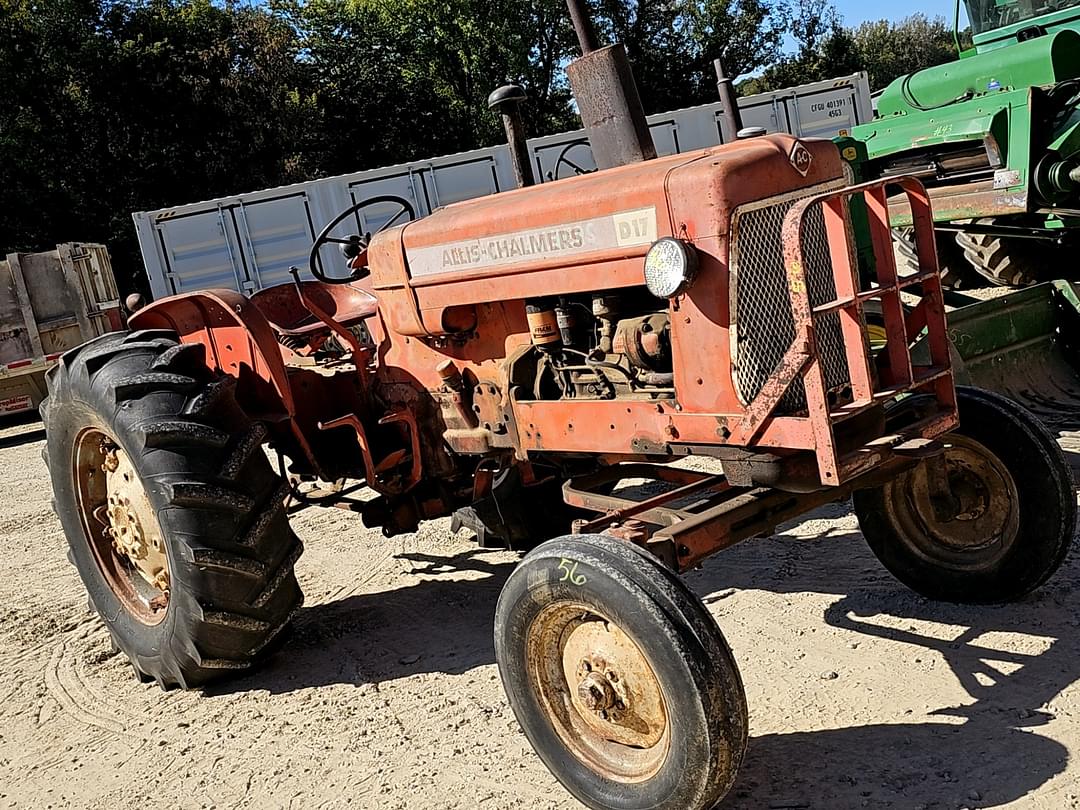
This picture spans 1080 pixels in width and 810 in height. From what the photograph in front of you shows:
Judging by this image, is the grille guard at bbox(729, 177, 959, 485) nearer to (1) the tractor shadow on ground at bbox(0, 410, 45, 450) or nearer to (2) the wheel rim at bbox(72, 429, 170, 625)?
(2) the wheel rim at bbox(72, 429, 170, 625)

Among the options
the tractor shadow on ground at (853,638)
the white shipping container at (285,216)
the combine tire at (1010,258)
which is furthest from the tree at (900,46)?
the tractor shadow on ground at (853,638)

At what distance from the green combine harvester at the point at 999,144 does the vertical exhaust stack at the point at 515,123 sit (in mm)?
4839

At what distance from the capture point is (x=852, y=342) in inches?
113

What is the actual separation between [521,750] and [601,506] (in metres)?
0.86

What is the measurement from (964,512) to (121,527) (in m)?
3.33

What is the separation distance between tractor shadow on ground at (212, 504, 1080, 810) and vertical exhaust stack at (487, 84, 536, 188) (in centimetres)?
183

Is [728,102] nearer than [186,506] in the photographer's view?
No

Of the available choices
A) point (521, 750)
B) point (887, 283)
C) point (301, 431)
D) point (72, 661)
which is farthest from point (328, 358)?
point (887, 283)

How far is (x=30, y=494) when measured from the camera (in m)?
8.41

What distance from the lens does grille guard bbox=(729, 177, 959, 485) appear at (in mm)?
2809

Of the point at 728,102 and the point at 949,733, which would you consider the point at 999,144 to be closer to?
the point at 728,102

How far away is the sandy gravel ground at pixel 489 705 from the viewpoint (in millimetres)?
2924

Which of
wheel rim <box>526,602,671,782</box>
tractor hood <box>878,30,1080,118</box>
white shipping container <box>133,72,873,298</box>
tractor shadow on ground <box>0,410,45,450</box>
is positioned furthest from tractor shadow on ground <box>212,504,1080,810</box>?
white shipping container <box>133,72,873,298</box>

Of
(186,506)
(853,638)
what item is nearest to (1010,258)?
(853,638)
